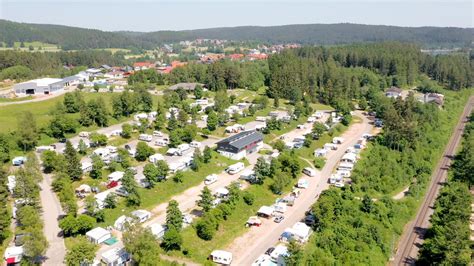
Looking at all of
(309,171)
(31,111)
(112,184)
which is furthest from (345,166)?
(31,111)

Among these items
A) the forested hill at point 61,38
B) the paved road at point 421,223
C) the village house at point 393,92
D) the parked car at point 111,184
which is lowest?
the paved road at point 421,223

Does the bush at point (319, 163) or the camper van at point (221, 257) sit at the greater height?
the bush at point (319, 163)

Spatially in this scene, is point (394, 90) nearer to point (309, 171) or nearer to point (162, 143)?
point (309, 171)

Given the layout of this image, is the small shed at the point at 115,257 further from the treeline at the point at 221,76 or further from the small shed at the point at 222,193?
the treeline at the point at 221,76

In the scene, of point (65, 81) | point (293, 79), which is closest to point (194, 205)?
point (293, 79)

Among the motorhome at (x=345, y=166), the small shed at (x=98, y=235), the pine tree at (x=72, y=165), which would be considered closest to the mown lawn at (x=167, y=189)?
the small shed at (x=98, y=235)

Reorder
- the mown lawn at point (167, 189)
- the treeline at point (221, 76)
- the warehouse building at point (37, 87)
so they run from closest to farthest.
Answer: the mown lawn at point (167, 189), the warehouse building at point (37, 87), the treeline at point (221, 76)
